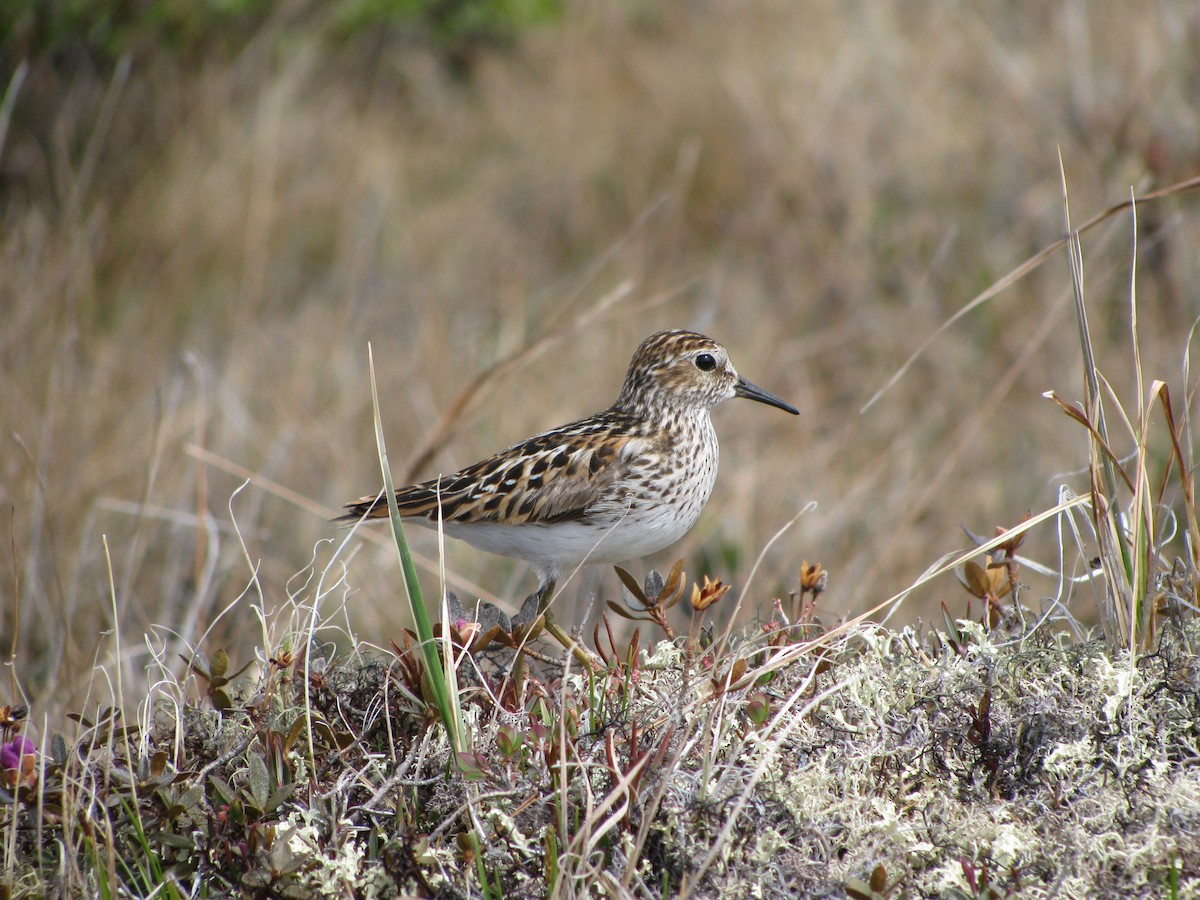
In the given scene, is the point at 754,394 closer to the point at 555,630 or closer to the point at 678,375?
the point at 678,375

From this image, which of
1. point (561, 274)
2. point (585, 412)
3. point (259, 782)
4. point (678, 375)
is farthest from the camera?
point (561, 274)

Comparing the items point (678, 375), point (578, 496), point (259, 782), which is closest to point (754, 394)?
point (678, 375)

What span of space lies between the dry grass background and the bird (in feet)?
2.79

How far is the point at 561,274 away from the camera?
9453 millimetres

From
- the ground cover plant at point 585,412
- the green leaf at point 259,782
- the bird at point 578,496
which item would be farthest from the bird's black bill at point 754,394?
the green leaf at point 259,782

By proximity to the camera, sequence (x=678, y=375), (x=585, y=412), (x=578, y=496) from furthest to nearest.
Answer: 1. (x=585, y=412)
2. (x=678, y=375)
3. (x=578, y=496)

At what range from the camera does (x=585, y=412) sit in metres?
7.54

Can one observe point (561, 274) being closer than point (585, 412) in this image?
No

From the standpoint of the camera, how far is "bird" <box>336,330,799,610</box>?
411cm

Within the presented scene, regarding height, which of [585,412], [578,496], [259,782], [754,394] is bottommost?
[585,412]

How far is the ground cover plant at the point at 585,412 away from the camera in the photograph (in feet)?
9.12

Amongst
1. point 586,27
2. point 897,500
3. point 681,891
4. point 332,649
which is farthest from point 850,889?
point 586,27

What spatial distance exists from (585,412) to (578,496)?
3432 millimetres

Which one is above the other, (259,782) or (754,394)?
(754,394)
